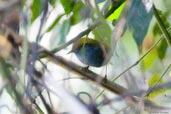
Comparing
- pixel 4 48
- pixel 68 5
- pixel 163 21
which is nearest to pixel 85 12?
pixel 68 5

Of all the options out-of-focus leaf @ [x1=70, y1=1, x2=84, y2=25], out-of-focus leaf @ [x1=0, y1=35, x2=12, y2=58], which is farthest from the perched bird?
out-of-focus leaf @ [x1=0, y1=35, x2=12, y2=58]

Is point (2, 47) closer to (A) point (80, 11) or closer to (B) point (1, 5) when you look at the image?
(B) point (1, 5)

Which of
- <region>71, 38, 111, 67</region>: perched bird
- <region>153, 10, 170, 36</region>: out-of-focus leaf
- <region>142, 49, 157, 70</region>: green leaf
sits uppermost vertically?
<region>153, 10, 170, 36</region>: out-of-focus leaf

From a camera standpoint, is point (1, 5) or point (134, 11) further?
point (134, 11)

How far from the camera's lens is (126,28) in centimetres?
55

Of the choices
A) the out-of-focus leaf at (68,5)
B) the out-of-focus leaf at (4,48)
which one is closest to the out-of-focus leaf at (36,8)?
the out-of-focus leaf at (68,5)

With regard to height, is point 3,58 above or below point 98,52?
below

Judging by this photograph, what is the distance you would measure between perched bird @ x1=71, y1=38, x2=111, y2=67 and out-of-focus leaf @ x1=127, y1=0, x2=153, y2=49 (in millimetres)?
69

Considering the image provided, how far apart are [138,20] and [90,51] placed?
0.10 meters

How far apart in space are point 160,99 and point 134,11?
277mm

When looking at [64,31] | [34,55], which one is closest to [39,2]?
[64,31]

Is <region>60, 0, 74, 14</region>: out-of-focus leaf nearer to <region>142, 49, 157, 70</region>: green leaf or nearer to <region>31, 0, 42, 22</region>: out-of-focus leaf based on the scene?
<region>31, 0, 42, 22</region>: out-of-focus leaf

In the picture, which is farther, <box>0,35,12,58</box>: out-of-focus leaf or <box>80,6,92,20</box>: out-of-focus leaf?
<box>80,6,92,20</box>: out-of-focus leaf

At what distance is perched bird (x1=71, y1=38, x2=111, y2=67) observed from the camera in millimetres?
590
